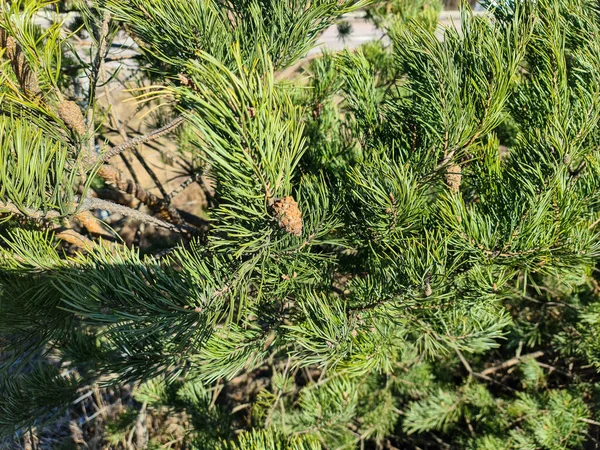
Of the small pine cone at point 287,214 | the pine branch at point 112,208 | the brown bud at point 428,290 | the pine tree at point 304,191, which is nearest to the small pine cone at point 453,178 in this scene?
the pine tree at point 304,191

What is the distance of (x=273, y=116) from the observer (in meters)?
0.44

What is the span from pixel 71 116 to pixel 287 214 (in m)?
0.37

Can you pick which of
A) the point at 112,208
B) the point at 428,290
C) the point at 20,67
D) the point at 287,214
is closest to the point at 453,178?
the point at 428,290

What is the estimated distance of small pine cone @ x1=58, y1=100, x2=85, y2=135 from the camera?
63 cm

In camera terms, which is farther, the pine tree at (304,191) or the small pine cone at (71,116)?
the small pine cone at (71,116)

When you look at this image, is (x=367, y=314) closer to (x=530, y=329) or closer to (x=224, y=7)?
(x=224, y=7)

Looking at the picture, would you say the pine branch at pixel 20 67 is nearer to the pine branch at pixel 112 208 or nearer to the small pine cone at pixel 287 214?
the pine branch at pixel 112 208

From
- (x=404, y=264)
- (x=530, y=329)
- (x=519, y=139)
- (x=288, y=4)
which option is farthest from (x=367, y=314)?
(x=530, y=329)

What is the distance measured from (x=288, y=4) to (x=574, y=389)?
1.27 metres

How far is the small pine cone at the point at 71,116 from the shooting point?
0.63 m

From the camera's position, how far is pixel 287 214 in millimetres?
499

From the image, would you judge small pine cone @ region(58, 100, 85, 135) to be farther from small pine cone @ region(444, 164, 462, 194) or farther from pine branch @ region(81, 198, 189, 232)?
small pine cone @ region(444, 164, 462, 194)

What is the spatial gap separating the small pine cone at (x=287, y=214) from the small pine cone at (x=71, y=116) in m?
0.35

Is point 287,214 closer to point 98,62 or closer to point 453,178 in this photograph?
point 453,178
